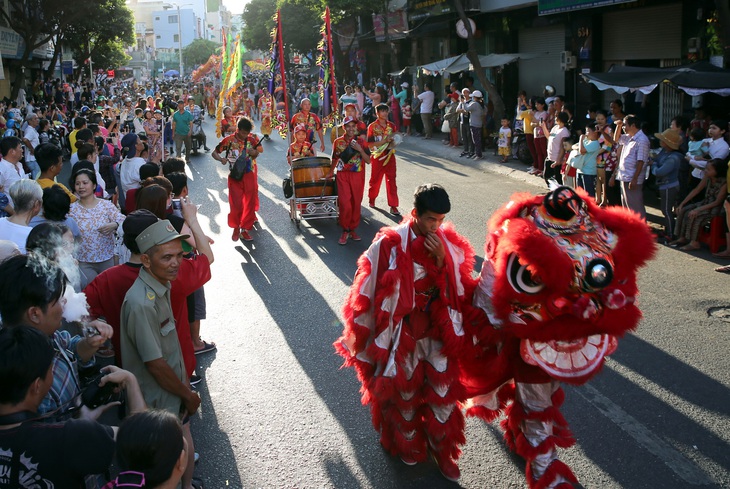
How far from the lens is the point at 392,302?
392 cm

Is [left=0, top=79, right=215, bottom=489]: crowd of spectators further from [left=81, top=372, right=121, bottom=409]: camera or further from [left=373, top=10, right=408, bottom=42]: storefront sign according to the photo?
[left=373, top=10, right=408, bottom=42]: storefront sign

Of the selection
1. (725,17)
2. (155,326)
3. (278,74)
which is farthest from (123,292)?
(725,17)

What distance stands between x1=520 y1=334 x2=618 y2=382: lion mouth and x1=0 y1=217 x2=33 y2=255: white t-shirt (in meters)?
3.48

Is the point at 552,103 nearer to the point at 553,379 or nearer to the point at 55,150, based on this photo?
the point at 55,150

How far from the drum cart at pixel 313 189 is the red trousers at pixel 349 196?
1032 millimetres

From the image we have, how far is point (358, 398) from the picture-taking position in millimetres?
5262

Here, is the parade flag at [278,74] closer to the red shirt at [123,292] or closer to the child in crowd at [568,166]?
the child in crowd at [568,166]

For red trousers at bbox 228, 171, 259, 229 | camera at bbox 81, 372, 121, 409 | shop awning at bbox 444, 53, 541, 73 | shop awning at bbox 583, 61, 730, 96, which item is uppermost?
shop awning at bbox 444, 53, 541, 73

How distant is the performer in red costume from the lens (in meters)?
3.92

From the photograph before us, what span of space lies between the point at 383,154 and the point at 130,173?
421 cm

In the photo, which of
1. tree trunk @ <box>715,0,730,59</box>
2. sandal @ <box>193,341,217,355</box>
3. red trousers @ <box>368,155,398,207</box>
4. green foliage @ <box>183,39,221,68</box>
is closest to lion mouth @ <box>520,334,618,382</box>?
sandal @ <box>193,341,217,355</box>

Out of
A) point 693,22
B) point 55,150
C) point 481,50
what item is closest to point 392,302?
point 55,150

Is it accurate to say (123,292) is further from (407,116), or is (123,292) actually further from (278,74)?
(407,116)

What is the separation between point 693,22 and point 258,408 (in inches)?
542
